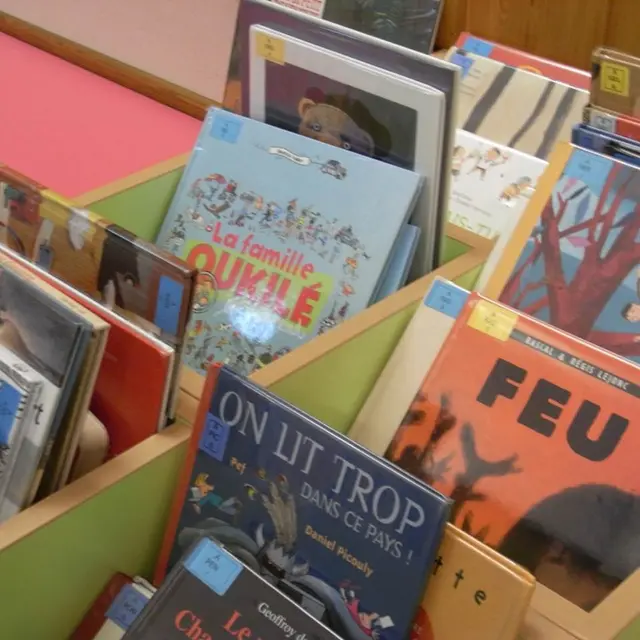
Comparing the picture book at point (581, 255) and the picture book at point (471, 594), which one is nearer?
the picture book at point (471, 594)

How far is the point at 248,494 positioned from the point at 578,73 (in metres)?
1.11

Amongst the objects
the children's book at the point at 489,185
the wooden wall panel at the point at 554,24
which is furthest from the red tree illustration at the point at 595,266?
the wooden wall panel at the point at 554,24

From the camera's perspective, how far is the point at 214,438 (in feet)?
2.74

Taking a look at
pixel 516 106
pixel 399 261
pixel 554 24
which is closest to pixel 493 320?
pixel 399 261

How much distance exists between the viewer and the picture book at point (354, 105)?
41.2 inches

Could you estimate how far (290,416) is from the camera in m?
0.77

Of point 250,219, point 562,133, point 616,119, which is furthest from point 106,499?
point 562,133

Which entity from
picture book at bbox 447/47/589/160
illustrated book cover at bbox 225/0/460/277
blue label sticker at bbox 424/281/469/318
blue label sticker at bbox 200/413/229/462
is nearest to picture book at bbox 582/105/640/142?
illustrated book cover at bbox 225/0/460/277

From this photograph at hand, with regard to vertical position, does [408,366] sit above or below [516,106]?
below

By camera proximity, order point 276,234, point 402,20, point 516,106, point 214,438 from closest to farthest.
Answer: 1. point 214,438
2. point 276,234
3. point 516,106
4. point 402,20

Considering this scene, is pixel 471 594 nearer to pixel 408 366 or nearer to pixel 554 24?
pixel 408 366

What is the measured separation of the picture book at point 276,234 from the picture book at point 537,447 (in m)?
0.20

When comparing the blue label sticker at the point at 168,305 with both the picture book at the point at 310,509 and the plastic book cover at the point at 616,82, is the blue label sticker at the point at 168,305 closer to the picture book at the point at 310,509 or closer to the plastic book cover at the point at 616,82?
the picture book at the point at 310,509

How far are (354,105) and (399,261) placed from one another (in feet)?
0.68
